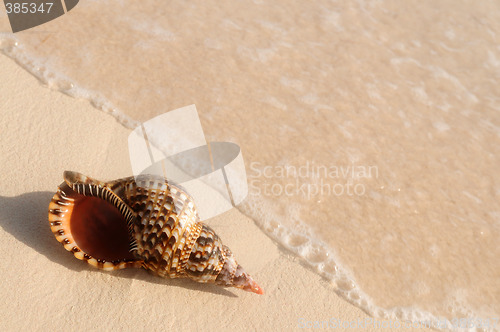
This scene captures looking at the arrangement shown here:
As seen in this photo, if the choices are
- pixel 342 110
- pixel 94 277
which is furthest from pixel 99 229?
pixel 342 110

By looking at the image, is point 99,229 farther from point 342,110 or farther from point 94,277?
point 342,110

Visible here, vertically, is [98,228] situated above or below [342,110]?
above

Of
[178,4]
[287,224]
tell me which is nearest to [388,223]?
[287,224]

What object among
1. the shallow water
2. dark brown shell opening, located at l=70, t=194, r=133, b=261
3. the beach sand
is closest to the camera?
the beach sand

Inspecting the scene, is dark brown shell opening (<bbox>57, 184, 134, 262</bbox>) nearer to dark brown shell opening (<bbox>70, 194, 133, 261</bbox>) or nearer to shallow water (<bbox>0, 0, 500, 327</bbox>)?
dark brown shell opening (<bbox>70, 194, 133, 261</bbox>)

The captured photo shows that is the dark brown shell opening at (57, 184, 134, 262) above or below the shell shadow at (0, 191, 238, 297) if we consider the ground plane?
above

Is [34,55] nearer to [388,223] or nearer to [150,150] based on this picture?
[150,150]

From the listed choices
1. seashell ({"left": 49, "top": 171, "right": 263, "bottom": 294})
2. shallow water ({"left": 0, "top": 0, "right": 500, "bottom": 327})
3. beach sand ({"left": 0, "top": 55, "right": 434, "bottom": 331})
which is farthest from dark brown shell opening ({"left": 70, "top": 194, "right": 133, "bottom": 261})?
shallow water ({"left": 0, "top": 0, "right": 500, "bottom": 327})
